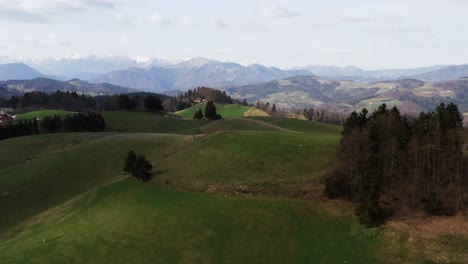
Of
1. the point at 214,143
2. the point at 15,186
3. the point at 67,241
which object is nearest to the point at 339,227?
the point at 67,241

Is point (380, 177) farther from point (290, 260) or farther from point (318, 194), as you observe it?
point (290, 260)

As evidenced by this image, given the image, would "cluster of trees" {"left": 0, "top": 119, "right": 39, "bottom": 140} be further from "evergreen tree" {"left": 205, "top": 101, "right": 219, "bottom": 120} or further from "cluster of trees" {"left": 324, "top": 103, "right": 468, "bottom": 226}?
"cluster of trees" {"left": 324, "top": 103, "right": 468, "bottom": 226}

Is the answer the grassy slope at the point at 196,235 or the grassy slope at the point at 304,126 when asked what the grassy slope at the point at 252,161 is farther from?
the grassy slope at the point at 304,126

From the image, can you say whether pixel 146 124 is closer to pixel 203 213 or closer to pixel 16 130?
pixel 16 130

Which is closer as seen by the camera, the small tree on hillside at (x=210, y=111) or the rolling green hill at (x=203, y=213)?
the rolling green hill at (x=203, y=213)

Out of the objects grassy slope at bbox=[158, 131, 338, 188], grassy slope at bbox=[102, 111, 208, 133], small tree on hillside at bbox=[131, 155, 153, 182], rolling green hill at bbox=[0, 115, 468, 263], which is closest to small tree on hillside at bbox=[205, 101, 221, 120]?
grassy slope at bbox=[102, 111, 208, 133]

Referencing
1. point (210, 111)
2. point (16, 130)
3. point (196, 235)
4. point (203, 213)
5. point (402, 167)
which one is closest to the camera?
point (196, 235)

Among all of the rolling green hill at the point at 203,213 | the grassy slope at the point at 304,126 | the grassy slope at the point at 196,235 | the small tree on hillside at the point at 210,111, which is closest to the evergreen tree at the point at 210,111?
the small tree on hillside at the point at 210,111

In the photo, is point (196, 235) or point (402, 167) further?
point (402, 167)

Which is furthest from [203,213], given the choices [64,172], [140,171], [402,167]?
[64,172]
